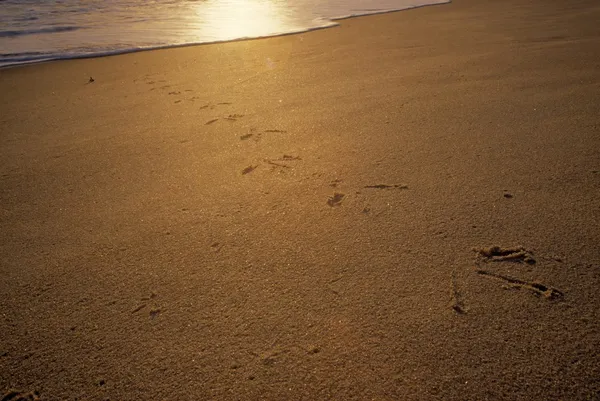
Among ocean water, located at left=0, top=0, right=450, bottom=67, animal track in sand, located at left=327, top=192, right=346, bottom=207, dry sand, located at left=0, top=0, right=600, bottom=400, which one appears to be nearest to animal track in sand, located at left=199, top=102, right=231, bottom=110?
dry sand, located at left=0, top=0, right=600, bottom=400

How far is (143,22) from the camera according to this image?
7.03m

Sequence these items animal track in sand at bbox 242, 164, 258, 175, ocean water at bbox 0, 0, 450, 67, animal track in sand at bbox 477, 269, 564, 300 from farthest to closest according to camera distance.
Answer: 1. ocean water at bbox 0, 0, 450, 67
2. animal track in sand at bbox 242, 164, 258, 175
3. animal track in sand at bbox 477, 269, 564, 300

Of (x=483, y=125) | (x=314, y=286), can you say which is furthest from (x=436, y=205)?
(x=483, y=125)

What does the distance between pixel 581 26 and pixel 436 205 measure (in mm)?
3848

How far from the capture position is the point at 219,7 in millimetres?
8641

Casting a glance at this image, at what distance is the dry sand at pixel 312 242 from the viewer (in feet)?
3.40

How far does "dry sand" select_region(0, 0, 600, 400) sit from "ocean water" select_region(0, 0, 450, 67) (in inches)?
113

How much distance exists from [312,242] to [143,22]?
23.0 feet

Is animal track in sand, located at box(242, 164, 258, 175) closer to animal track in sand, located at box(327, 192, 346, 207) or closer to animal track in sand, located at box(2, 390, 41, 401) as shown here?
animal track in sand, located at box(327, 192, 346, 207)

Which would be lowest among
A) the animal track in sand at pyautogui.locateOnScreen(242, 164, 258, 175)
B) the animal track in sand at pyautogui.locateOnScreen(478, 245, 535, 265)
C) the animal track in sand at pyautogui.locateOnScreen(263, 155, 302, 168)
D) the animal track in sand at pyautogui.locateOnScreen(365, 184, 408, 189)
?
the animal track in sand at pyautogui.locateOnScreen(478, 245, 535, 265)

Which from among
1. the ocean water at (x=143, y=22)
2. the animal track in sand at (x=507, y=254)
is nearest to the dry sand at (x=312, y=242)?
the animal track in sand at (x=507, y=254)

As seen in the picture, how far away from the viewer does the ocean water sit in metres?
5.36

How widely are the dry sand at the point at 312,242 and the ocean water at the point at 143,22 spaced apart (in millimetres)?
2877

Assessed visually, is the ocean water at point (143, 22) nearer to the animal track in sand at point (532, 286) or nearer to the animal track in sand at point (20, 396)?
the animal track in sand at point (20, 396)
